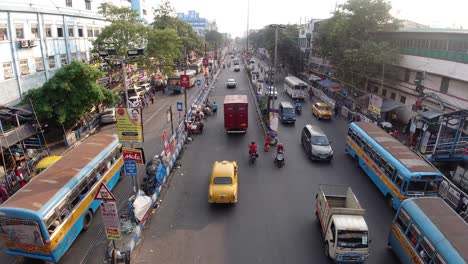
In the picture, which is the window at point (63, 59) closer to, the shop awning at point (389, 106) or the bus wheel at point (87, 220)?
the bus wheel at point (87, 220)

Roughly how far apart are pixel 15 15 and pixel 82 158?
17260 millimetres

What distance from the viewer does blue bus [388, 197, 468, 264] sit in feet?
29.3

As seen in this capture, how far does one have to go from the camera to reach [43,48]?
2775cm

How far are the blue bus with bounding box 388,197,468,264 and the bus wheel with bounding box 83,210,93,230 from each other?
12.8 metres

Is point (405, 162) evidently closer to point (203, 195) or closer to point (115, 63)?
point (203, 195)

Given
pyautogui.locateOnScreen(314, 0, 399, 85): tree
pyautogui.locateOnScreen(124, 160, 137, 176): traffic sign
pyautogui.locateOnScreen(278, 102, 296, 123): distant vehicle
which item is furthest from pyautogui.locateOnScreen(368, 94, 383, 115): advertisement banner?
pyautogui.locateOnScreen(124, 160, 137, 176): traffic sign

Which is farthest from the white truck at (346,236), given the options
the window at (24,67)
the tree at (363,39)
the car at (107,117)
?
the window at (24,67)

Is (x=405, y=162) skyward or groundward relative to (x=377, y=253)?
skyward

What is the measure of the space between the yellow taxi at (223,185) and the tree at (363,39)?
71.4ft

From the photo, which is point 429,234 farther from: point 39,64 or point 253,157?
point 39,64

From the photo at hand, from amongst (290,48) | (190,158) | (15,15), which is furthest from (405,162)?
(290,48)

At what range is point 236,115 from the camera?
84.4 ft

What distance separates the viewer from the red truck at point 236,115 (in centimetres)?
2538

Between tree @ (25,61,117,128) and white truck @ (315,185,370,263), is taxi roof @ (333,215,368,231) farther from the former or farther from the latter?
tree @ (25,61,117,128)
